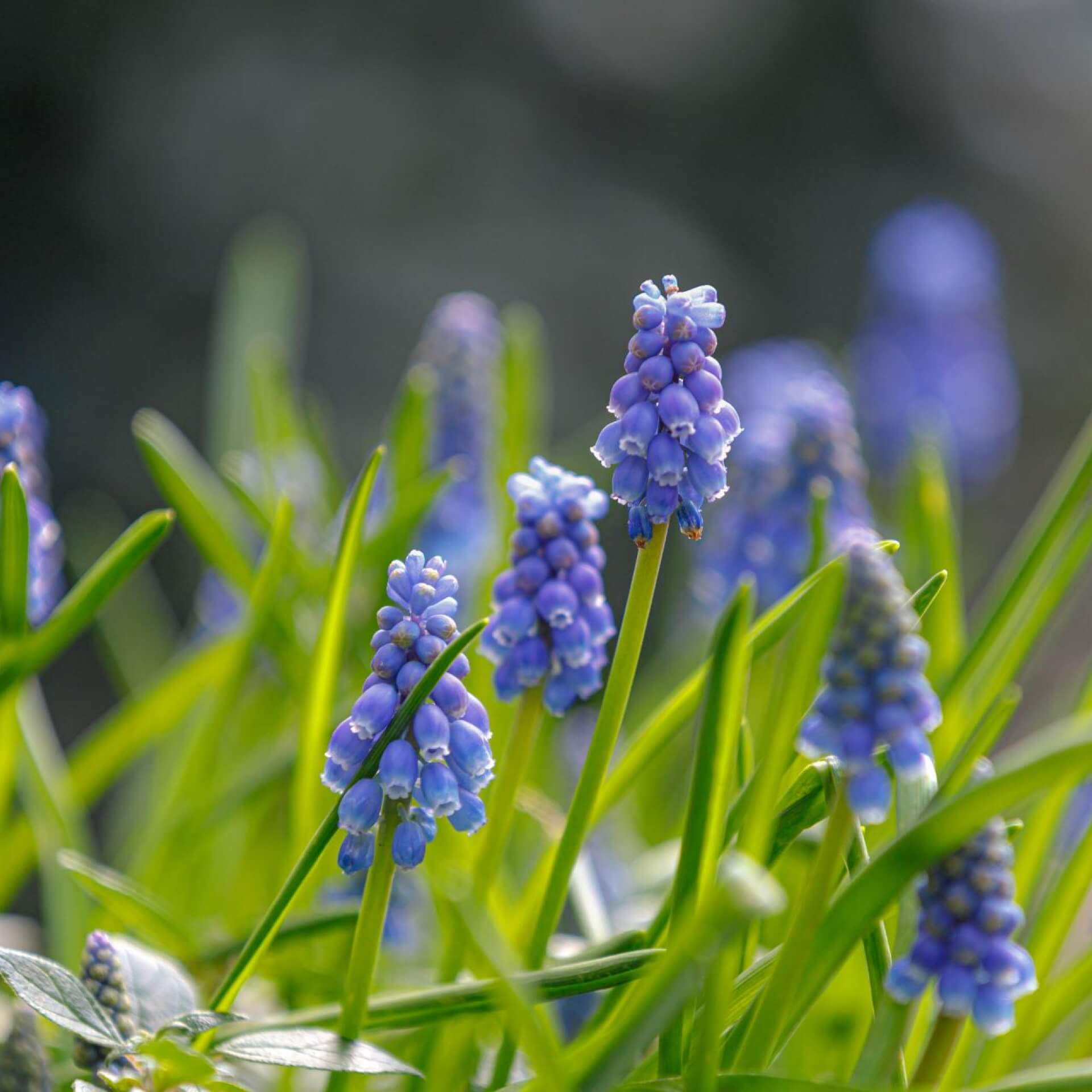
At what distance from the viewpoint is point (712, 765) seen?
1.37 m

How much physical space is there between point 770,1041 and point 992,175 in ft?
29.4

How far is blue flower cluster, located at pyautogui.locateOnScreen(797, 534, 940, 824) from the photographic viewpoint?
1.16 meters

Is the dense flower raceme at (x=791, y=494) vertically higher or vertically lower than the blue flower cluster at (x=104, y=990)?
higher

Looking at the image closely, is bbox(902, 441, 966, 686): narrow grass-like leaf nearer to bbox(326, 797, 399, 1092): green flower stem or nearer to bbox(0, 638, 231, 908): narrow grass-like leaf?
bbox(326, 797, 399, 1092): green flower stem

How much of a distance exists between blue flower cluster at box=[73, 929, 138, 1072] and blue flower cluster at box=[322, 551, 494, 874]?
34 centimetres

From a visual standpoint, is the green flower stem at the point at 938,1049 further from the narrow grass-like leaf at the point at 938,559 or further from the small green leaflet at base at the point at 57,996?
the narrow grass-like leaf at the point at 938,559

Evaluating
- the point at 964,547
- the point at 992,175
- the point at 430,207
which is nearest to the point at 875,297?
the point at 964,547

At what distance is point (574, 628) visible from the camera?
168cm

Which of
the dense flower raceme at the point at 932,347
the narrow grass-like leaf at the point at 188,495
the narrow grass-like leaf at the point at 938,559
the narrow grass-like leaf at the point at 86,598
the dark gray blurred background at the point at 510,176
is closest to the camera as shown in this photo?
the narrow grass-like leaf at the point at 86,598

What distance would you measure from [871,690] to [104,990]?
0.99m

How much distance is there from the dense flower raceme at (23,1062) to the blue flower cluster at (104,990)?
0.11 m

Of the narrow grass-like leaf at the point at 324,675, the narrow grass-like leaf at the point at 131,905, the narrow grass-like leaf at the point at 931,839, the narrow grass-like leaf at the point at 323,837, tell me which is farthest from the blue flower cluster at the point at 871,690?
the narrow grass-like leaf at the point at 131,905

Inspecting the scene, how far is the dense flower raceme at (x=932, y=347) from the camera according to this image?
207 inches

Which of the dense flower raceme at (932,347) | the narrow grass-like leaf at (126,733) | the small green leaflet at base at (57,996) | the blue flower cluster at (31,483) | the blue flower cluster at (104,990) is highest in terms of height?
the dense flower raceme at (932,347)
